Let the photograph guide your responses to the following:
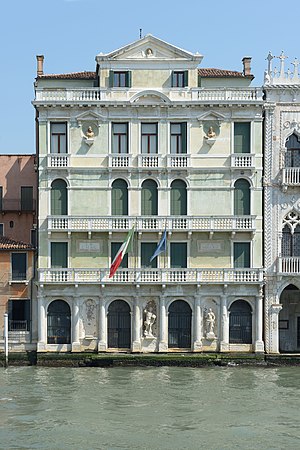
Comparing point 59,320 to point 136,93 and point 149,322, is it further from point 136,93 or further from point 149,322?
point 136,93

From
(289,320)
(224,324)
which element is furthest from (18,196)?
(289,320)

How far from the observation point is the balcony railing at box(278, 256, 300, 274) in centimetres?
3984

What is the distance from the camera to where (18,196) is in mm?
48188

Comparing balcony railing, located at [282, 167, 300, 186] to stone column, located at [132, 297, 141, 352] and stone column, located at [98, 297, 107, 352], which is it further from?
stone column, located at [98, 297, 107, 352]

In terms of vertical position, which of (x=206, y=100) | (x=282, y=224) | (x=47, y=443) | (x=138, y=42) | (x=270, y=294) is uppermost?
(x=138, y=42)

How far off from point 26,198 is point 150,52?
39.2ft

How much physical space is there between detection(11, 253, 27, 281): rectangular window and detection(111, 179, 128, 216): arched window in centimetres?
438

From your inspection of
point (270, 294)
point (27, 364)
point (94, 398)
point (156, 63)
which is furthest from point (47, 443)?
point (156, 63)

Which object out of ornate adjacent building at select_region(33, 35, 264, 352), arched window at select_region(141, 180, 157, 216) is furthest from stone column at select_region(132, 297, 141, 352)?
arched window at select_region(141, 180, 157, 216)

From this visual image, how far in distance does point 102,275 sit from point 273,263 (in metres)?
7.34

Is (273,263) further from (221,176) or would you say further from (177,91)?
(177,91)

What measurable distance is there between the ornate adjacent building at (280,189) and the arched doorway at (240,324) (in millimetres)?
764

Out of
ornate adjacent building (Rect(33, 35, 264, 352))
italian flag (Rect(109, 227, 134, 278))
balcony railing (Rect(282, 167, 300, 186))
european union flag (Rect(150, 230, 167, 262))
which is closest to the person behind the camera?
italian flag (Rect(109, 227, 134, 278))

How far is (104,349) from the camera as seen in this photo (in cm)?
3938
